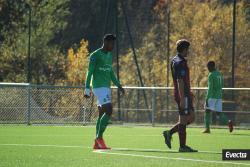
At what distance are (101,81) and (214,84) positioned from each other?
9.30 m

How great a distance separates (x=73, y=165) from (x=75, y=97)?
20.7 m

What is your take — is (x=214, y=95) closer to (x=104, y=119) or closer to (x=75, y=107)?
(x=75, y=107)

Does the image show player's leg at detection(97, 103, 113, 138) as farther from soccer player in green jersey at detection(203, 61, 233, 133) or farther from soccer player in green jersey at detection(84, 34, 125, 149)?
soccer player in green jersey at detection(203, 61, 233, 133)

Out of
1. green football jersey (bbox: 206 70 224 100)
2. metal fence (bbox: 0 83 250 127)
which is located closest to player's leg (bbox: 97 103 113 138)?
green football jersey (bbox: 206 70 224 100)

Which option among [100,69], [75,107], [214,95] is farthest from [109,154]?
[75,107]

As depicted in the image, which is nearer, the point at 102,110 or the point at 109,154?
the point at 109,154

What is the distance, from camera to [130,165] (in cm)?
1264

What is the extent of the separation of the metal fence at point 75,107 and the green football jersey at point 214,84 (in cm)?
535

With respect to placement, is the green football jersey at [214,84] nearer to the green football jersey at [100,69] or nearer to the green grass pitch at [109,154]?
the green grass pitch at [109,154]

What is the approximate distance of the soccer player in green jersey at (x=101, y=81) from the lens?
653 inches

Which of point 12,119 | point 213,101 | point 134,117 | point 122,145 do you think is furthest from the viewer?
point 134,117

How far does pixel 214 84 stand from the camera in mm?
25609

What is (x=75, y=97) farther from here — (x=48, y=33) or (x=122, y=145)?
(x=48, y=33)

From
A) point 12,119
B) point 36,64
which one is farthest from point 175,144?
point 36,64
